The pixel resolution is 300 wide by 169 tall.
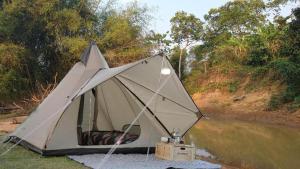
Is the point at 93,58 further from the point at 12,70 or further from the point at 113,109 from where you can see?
the point at 12,70

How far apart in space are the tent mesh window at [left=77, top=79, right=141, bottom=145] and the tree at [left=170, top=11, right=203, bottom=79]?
21.0 meters

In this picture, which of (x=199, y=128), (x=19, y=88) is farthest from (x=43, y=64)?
(x=199, y=128)

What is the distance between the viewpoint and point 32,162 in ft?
21.9

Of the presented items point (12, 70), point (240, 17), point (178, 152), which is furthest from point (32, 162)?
point (240, 17)

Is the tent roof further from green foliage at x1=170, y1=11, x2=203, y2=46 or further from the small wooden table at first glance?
green foliage at x1=170, y1=11, x2=203, y2=46

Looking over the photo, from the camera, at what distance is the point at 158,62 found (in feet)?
26.5

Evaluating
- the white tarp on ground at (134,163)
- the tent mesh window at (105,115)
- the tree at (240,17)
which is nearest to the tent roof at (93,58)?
the tent mesh window at (105,115)

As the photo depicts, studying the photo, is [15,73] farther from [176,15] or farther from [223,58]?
[176,15]

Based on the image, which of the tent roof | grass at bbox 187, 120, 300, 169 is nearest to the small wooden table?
grass at bbox 187, 120, 300, 169

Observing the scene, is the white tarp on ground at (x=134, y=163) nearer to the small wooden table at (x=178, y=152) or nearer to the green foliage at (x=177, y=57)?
the small wooden table at (x=178, y=152)

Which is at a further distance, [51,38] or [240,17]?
[240,17]

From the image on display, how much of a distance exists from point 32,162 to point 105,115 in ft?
8.70

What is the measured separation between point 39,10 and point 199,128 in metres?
→ 9.23

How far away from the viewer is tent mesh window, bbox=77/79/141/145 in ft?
26.9
